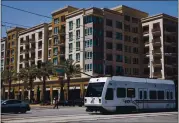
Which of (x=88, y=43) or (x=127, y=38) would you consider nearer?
(x=88, y=43)

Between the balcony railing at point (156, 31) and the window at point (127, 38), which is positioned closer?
the balcony railing at point (156, 31)

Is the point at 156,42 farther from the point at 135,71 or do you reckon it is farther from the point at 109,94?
the point at 109,94

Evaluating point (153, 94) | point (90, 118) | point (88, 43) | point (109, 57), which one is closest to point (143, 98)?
point (153, 94)

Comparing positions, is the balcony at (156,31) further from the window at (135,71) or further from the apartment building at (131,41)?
the window at (135,71)

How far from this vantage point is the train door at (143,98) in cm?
2870

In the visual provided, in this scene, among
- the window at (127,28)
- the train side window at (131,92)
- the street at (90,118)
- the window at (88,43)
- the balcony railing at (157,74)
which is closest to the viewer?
the street at (90,118)

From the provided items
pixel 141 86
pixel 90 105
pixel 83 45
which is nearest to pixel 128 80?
pixel 141 86

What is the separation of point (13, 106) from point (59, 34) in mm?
52576

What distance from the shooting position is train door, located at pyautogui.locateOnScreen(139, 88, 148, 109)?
2870 cm

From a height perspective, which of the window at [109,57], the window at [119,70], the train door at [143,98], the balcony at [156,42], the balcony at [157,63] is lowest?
the train door at [143,98]

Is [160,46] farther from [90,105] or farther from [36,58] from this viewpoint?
[90,105]

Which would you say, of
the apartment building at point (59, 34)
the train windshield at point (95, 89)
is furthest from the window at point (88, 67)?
the train windshield at point (95, 89)

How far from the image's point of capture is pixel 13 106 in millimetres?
31031

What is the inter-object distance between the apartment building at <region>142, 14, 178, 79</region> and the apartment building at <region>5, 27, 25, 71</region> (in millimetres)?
41999
